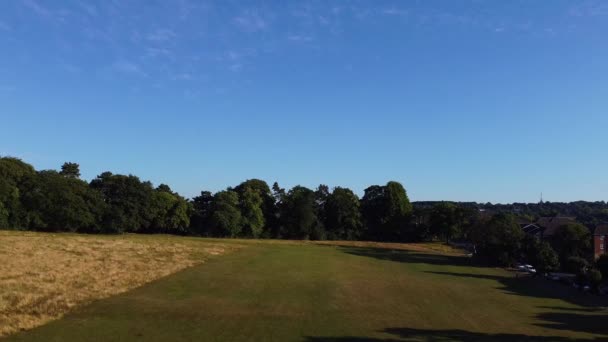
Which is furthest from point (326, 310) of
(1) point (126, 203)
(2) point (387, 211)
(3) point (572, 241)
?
(2) point (387, 211)

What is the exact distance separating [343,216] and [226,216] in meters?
32.3

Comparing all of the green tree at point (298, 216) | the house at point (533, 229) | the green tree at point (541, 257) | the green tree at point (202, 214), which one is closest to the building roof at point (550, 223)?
the house at point (533, 229)

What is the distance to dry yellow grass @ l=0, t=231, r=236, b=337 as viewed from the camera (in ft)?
78.6

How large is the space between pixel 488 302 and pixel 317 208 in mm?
93616

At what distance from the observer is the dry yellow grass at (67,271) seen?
78.6 ft

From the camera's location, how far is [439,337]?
2256 cm

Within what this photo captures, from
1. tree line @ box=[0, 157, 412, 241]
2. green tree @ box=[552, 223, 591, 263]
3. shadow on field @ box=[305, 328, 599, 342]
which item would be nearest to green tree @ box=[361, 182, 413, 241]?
tree line @ box=[0, 157, 412, 241]

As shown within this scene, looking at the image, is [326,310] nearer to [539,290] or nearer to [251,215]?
[539,290]

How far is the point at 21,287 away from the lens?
28969mm

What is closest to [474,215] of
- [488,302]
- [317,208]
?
[317,208]

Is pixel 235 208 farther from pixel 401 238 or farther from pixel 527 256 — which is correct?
pixel 527 256

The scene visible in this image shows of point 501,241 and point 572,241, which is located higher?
point 572,241

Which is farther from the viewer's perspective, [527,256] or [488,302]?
[527,256]

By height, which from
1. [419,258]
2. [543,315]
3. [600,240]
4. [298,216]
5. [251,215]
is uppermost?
[298,216]
